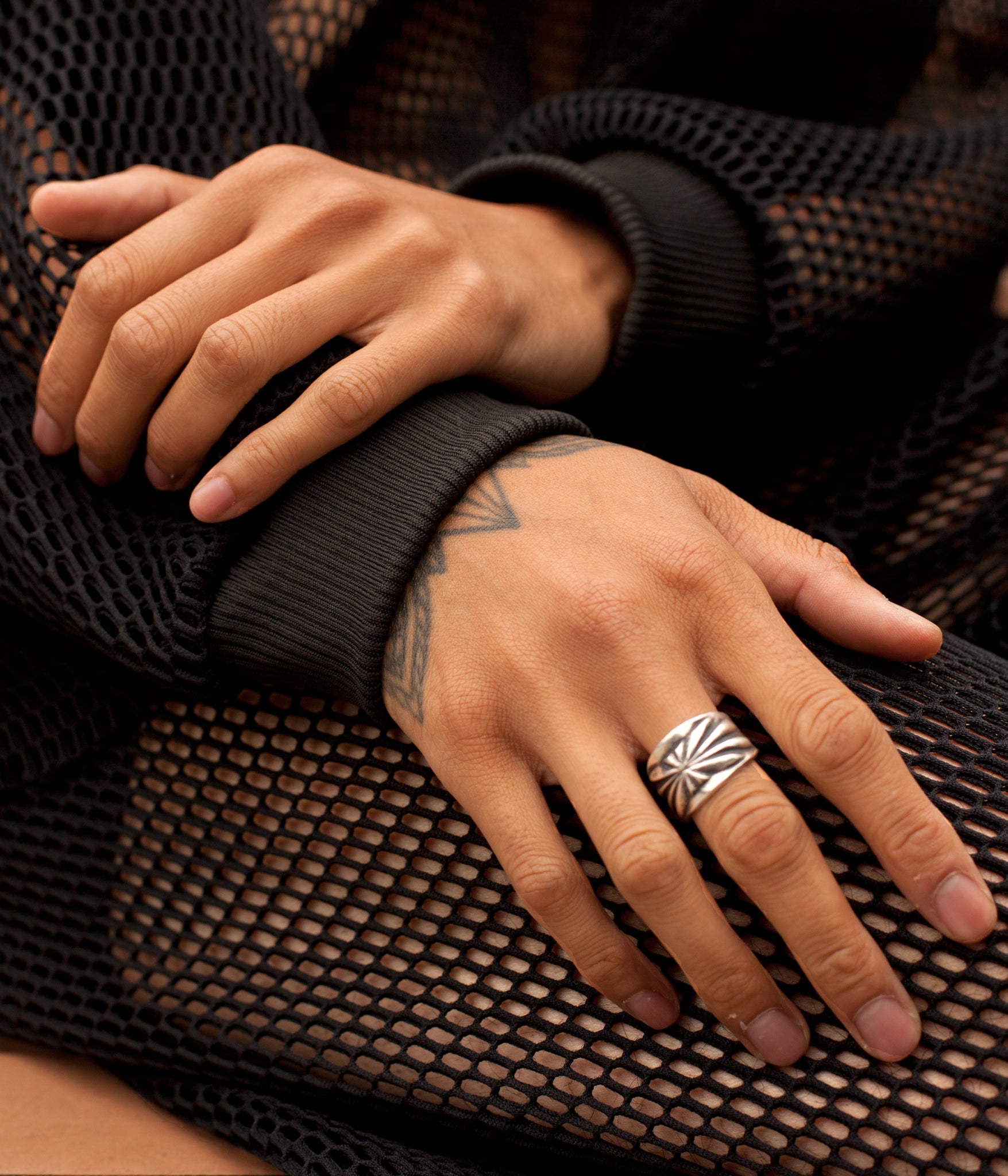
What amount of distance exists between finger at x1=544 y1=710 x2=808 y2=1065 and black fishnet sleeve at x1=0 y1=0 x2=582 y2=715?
0.18 metres

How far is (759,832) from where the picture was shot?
0.51 meters

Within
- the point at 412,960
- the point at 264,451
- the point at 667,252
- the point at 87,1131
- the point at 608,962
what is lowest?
the point at 87,1131

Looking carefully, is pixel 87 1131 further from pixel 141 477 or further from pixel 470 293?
pixel 470 293

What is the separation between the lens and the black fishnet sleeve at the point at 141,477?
0.64m

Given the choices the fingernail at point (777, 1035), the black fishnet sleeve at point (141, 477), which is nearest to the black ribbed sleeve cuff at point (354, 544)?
the black fishnet sleeve at point (141, 477)

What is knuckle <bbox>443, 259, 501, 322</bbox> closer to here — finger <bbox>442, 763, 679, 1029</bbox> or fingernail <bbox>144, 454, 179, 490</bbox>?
fingernail <bbox>144, 454, 179, 490</bbox>

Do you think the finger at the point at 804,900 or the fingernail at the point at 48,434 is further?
the fingernail at the point at 48,434

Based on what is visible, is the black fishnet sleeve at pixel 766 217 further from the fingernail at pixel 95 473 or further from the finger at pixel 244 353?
the fingernail at pixel 95 473

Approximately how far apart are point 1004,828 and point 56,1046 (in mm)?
797

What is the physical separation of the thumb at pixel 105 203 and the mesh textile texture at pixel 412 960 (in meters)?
0.43

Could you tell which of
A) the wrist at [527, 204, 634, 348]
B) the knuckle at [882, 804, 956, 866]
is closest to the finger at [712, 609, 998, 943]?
the knuckle at [882, 804, 956, 866]

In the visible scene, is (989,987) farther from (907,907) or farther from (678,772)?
(678,772)

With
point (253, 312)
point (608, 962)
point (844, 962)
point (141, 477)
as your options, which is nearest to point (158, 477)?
point (141, 477)

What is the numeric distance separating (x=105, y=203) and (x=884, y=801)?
2.52 ft
